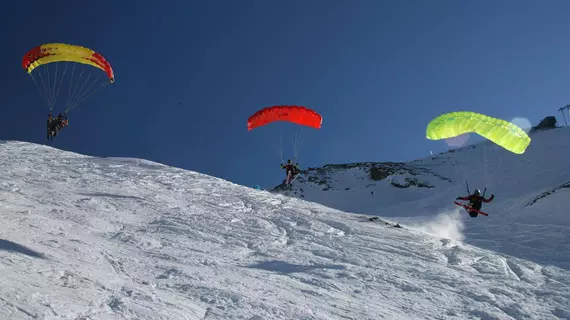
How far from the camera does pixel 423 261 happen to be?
10.8 metres

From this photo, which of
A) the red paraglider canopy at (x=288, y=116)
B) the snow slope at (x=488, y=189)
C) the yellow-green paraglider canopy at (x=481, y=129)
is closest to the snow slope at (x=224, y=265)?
the yellow-green paraglider canopy at (x=481, y=129)

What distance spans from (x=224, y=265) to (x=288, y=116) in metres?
10.8

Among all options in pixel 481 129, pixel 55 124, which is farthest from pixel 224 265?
pixel 55 124

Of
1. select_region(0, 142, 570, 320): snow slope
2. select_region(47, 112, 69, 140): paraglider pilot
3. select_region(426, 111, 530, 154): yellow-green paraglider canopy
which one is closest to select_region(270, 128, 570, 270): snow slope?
select_region(426, 111, 530, 154): yellow-green paraglider canopy

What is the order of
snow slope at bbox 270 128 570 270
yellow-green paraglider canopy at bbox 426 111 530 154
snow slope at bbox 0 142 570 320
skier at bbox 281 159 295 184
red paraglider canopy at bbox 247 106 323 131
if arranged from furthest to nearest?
1. skier at bbox 281 159 295 184
2. red paraglider canopy at bbox 247 106 323 131
3. snow slope at bbox 270 128 570 270
4. yellow-green paraglider canopy at bbox 426 111 530 154
5. snow slope at bbox 0 142 570 320

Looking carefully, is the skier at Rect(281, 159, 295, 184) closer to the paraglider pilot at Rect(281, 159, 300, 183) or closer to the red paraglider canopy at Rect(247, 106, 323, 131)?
the paraglider pilot at Rect(281, 159, 300, 183)

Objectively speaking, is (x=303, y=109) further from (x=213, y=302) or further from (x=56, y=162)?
(x=213, y=302)

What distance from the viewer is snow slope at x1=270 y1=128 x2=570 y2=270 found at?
15852mm

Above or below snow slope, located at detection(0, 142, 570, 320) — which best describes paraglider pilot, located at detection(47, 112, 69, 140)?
above

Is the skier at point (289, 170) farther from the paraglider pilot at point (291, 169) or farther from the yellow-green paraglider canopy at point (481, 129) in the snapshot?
the yellow-green paraglider canopy at point (481, 129)

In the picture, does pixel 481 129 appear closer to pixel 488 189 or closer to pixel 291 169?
pixel 291 169

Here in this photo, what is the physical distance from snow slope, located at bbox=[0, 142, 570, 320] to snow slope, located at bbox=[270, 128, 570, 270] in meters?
4.16

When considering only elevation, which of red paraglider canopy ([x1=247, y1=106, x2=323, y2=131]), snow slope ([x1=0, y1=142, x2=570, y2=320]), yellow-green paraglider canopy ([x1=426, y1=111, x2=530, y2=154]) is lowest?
snow slope ([x1=0, y1=142, x2=570, y2=320])

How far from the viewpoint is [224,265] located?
868 cm
